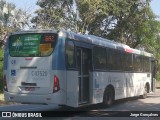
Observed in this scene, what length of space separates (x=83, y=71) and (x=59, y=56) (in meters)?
Answer: 2.01

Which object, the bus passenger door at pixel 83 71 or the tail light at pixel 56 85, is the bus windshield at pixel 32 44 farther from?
the bus passenger door at pixel 83 71

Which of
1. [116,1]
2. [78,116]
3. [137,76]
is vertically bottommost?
[78,116]

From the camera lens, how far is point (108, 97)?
18141 mm

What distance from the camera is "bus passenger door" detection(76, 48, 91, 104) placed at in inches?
601

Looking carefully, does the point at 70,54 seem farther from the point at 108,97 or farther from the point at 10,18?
the point at 10,18

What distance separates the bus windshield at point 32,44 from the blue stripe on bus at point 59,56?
0.19m

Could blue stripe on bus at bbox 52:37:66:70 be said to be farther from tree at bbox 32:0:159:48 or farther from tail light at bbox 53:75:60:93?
tree at bbox 32:0:159:48

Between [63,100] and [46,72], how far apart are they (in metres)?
1.14

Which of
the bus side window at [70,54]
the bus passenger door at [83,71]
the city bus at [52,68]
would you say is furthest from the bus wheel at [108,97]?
the bus side window at [70,54]

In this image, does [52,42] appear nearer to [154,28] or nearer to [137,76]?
[137,76]

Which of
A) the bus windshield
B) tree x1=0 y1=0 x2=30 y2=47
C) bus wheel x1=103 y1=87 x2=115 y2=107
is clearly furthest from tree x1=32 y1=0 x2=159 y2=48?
the bus windshield

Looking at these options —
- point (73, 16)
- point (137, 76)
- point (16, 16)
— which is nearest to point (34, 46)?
point (137, 76)

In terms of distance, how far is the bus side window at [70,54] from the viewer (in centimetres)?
1439

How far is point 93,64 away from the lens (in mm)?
16391
